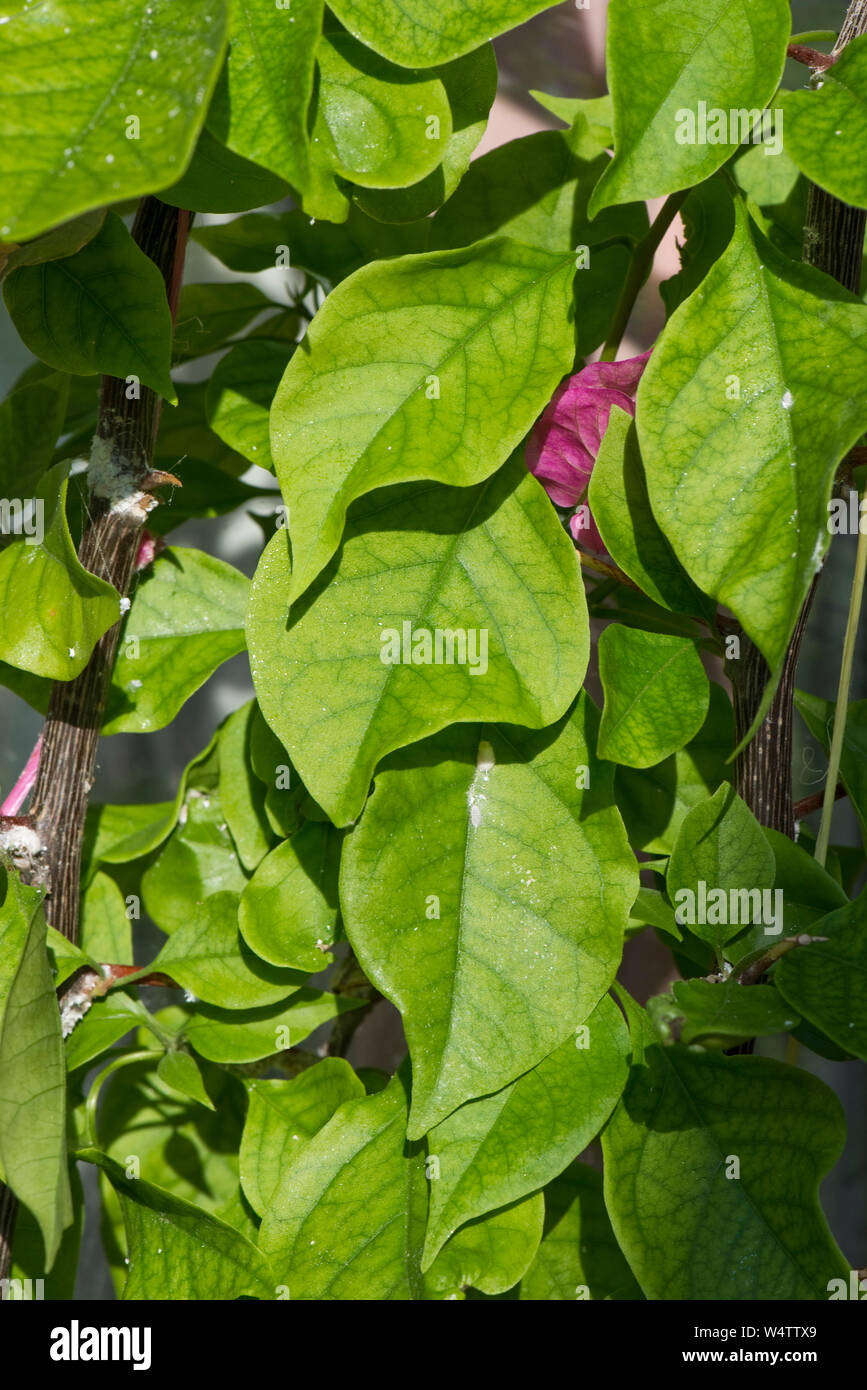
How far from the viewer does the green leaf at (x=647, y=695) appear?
1.24 ft

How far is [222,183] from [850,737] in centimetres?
34

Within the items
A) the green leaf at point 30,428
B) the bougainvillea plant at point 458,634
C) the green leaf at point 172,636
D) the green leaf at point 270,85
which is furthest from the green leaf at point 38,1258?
the green leaf at point 270,85

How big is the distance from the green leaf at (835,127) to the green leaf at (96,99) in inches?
7.6

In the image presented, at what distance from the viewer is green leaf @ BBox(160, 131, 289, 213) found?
357mm

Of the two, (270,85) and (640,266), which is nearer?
(270,85)

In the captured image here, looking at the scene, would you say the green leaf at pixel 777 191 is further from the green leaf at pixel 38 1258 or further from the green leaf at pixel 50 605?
the green leaf at pixel 38 1258

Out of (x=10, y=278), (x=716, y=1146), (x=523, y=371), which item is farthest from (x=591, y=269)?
(x=716, y=1146)

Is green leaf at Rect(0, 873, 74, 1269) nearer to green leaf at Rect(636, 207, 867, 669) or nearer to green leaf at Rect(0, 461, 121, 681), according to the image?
green leaf at Rect(0, 461, 121, 681)

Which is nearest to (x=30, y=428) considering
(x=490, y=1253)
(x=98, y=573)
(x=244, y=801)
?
(x=98, y=573)

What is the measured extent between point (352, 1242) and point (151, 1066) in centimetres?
18

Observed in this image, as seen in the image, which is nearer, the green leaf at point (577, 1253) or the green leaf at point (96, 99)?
the green leaf at point (96, 99)

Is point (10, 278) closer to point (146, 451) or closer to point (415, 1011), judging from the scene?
point (146, 451)

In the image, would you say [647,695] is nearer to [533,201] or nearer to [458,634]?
[458,634]

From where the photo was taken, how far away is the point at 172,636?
0.49 meters
